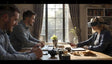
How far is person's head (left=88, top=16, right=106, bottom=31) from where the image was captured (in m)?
1.39

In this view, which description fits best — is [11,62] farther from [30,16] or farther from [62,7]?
[62,7]

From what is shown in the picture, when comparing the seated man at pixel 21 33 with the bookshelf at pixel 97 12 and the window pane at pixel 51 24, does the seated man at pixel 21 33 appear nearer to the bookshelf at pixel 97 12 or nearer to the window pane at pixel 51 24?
the window pane at pixel 51 24

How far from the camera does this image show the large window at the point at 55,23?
3.13 metres

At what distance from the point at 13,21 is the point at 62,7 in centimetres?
258

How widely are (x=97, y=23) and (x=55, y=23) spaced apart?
180 centimetres

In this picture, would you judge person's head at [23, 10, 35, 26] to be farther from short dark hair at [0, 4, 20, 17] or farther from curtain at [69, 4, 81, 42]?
curtain at [69, 4, 81, 42]

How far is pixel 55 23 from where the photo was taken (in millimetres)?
3168

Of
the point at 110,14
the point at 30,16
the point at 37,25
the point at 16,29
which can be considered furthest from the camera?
the point at 37,25

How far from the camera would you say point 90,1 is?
499mm

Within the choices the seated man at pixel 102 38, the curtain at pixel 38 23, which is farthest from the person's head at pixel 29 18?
the curtain at pixel 38 23

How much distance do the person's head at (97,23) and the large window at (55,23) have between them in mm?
1656

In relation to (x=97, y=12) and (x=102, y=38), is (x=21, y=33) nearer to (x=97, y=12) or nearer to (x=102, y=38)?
(x=102, y=38)

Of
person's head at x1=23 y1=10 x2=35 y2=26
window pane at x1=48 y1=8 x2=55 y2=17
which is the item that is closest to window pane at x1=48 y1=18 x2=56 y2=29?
window pane at x1=48 y1=8 x2=55 y2=17

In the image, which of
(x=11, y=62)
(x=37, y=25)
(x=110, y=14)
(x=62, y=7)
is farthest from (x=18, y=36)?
(x=110, y=14)
